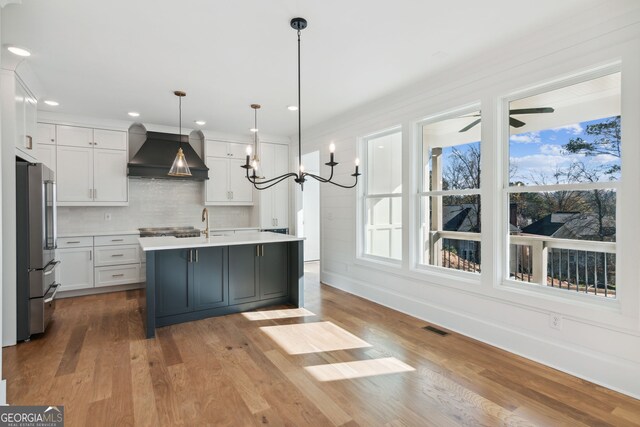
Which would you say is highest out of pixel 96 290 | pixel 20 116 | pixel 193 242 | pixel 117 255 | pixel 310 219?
pixel 20 116

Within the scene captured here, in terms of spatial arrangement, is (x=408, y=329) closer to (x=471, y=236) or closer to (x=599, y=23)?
(x=471, y=236)

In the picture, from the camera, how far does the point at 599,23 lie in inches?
92.7

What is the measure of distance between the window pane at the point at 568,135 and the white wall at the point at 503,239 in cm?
17

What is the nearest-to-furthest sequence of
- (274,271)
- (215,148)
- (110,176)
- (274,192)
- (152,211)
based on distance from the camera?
(274,271), (110,176), (152,211), (215,148), (274,192)

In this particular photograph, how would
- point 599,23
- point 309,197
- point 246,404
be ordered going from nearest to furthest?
point 246,404 → point 599,23 → point 309,197

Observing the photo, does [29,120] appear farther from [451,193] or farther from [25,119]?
[451,193]

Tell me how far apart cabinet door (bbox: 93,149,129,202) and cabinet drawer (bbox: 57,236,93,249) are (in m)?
0.66

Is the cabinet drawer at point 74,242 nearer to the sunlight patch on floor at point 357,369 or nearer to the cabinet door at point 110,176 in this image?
the cabinet door at point 110,176

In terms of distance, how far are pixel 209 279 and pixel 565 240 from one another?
354 cm

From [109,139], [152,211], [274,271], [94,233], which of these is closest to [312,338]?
[274,271]

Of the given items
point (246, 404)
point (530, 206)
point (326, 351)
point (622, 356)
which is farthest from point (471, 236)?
point (246, 404)

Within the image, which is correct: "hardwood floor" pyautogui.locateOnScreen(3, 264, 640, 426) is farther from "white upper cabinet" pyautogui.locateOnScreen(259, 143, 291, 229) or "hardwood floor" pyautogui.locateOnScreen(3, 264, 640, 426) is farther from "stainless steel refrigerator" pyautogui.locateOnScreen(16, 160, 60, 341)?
"white upper cabinet" pyautogui.locateOnScreen(259, 143, 291, 229)

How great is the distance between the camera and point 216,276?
3.85 m

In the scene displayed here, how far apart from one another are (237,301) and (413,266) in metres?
2.16
